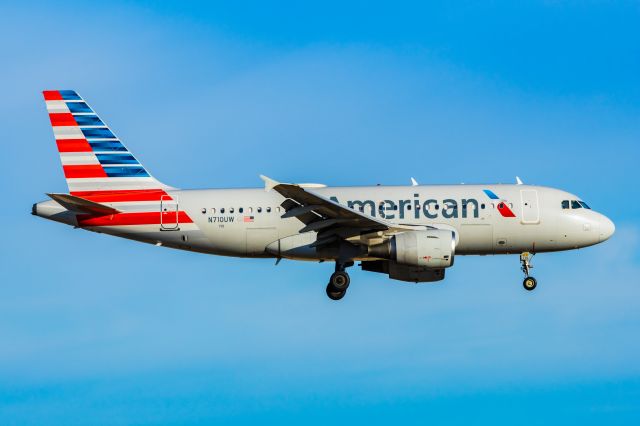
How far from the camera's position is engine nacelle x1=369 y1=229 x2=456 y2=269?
40.8 metres

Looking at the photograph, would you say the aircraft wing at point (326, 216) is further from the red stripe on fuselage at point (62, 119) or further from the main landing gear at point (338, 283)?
the red stripe on fuselage at point (62, 119)

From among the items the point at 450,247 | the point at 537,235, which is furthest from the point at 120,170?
the point at 537,235

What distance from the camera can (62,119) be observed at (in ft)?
150

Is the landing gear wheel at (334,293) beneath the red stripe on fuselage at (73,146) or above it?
beneath

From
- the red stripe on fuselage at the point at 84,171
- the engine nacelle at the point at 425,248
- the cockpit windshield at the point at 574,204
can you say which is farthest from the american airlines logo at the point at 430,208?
the red stripe on fuselage at the point at 84,171

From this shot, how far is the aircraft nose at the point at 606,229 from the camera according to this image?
43594 millimetres

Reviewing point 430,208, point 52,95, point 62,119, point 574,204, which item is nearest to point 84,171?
point 62,119

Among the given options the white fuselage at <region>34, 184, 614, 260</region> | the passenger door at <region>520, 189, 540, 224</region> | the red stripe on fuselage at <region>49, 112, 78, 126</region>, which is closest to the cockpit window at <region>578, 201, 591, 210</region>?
the white fuselage at <region>34, 184, 614, 260</region>

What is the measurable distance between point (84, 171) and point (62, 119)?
103 inches

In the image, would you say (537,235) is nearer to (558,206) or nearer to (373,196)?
(558,206)

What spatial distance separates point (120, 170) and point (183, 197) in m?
3.00

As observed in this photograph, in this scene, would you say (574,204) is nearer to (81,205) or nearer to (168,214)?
(168,214)

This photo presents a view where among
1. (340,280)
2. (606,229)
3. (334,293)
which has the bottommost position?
(334,293)

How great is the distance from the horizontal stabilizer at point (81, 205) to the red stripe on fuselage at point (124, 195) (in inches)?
27.7
